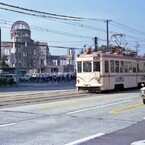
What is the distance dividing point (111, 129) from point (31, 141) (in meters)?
2.80

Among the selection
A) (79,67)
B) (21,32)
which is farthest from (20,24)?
(79,67)

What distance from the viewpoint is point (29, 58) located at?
460ft

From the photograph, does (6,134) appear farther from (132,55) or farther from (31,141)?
(132,55)

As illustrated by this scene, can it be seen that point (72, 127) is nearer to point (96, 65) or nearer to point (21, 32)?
point (96, 65)

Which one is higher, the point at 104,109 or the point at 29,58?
the point at 29,58

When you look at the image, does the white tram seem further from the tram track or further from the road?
the road

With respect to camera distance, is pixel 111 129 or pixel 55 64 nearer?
pixel 111 129

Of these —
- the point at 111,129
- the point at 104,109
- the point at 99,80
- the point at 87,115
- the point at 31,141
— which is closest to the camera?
the point at 31,141

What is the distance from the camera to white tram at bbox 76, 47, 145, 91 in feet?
97.8

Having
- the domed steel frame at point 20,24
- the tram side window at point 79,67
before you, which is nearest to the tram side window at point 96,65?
the tram side window at point 79,67

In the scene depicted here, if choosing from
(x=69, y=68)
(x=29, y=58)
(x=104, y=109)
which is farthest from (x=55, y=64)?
(x=104, y=109)

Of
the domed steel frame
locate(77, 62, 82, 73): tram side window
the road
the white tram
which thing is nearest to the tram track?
the white tram

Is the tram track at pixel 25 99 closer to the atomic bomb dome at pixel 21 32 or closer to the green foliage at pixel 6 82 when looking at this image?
the green foliage at pixel 6 82

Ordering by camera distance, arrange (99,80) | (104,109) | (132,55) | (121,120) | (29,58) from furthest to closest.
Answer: (29,58) → (132,55) → (99,80) → (104,109) → (121,120)
